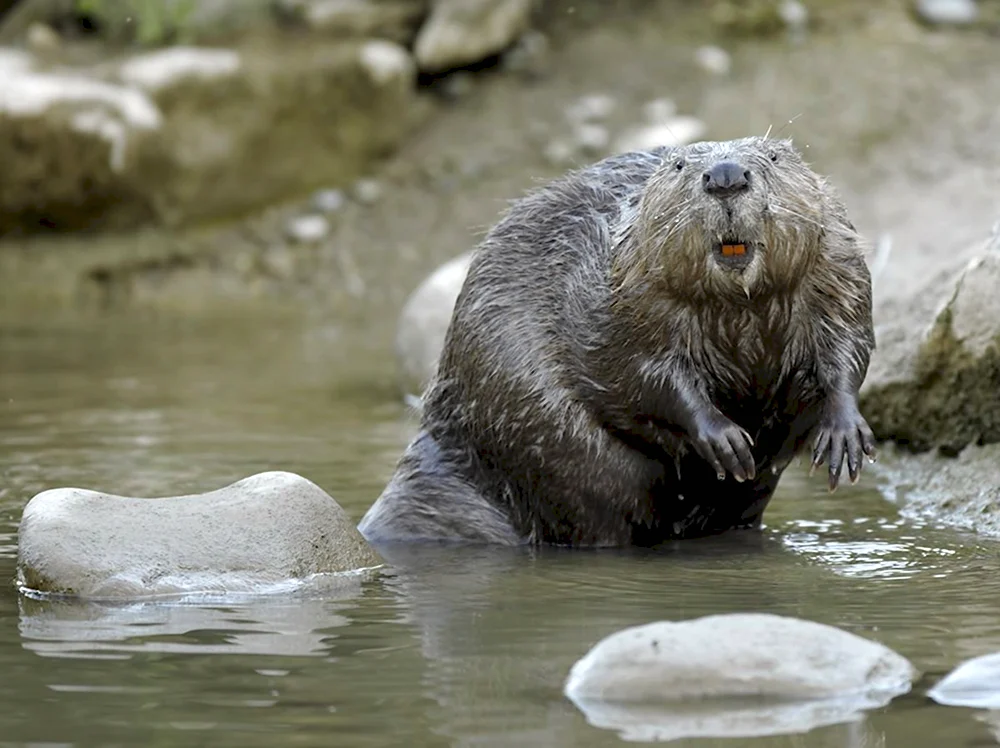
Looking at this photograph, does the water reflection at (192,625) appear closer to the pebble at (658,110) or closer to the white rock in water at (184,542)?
the white rock in water at (184,542)

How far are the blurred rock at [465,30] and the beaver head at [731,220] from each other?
9445 mm

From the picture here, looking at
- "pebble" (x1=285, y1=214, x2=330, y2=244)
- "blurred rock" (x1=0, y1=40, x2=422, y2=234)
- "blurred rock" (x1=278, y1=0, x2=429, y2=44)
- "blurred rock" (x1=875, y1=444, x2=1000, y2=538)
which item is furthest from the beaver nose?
"blurred rock" (x1=278, y1=0, x2=429, y2=44)

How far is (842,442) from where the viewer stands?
5855mm

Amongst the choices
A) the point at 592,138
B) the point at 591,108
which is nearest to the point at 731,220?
the point at 592,138

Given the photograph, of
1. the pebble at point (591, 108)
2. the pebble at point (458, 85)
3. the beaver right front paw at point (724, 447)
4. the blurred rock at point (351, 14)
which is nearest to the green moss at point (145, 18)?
the blurred rock at point (351, 14)

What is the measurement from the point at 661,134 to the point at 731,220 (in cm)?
864

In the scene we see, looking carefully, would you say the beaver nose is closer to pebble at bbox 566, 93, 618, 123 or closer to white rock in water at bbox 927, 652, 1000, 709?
white rock in water at bbox 927, 652, 1000, 709

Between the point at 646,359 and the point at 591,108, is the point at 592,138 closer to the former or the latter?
the point at 591,108

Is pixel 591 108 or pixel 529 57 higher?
pixel 529 57

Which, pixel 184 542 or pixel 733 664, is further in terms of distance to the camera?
pixel 184 542

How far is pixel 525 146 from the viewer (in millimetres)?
15008

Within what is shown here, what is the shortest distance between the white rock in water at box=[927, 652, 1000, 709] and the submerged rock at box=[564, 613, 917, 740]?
93 millimetres

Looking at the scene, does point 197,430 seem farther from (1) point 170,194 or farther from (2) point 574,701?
(1) point 170,194

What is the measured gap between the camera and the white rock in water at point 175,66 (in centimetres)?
1434
